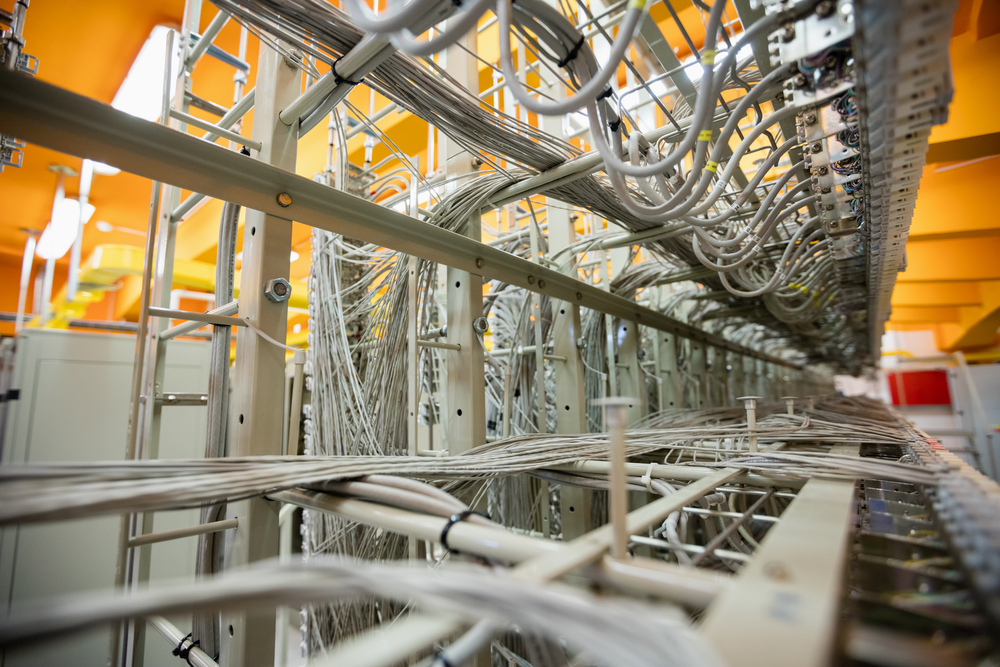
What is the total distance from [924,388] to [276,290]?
9.85 meters

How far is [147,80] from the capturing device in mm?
2521

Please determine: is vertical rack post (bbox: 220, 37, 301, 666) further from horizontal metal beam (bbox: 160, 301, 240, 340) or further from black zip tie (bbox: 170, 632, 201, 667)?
black zip tie (bbox: 170, 632, 201, 667)

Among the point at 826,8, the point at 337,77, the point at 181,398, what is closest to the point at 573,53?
the point at 826,8

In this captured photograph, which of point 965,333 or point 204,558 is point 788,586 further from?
point 965,333

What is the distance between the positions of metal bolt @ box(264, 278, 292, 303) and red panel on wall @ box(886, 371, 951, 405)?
9.72 m

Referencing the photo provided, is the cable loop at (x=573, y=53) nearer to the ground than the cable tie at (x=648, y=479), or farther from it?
farther from it

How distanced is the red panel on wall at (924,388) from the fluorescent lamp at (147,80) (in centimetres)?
1019

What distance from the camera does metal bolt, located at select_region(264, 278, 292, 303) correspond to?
104cm

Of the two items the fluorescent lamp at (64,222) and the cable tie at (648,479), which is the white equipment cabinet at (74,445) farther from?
the fluorescent lamp at (64,222)

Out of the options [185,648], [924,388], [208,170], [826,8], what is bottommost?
[185,648]

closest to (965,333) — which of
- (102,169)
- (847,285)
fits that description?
(847,285)

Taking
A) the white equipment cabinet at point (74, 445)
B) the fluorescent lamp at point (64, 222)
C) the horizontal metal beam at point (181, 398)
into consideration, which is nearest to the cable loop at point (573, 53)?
the horizontal metal beam at point (181, 398)

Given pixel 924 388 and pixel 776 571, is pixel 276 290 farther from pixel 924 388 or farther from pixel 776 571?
pixel 924 388

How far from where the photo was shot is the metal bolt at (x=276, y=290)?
40.8 inches
